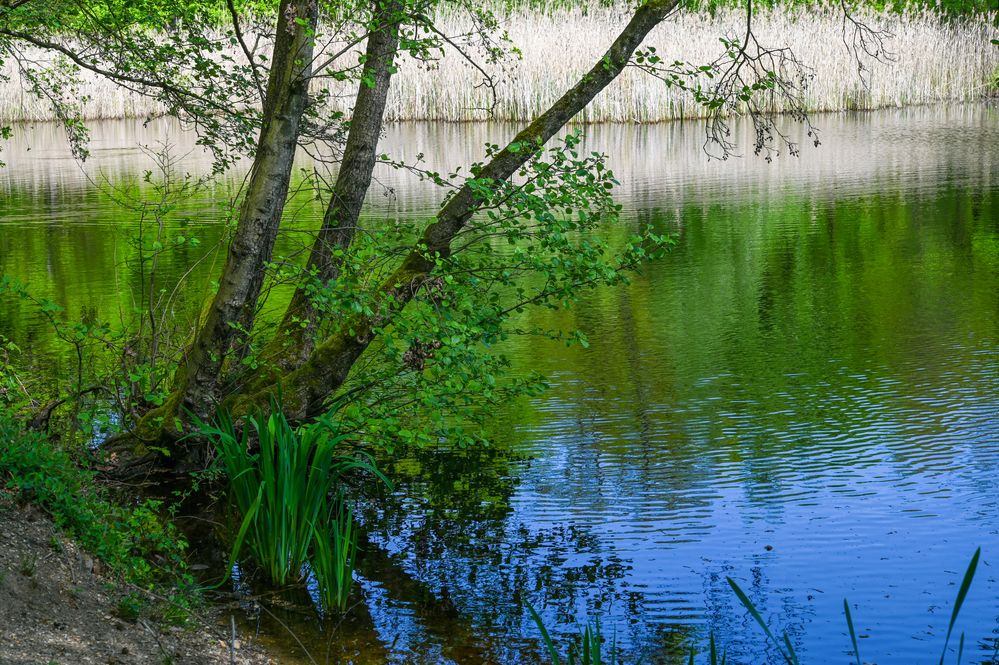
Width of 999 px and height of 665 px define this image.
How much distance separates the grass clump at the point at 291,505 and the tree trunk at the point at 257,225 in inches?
44.3

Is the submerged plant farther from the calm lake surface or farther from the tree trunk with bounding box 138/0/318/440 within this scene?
the tree trunk with bounding box 138/0/318/440

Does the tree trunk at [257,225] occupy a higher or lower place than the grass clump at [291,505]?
higher

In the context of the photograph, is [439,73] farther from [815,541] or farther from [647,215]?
[815,541]

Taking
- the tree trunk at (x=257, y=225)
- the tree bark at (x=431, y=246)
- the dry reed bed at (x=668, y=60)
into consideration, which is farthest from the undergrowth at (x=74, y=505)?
the dry reed bed at (x=668, y=60)

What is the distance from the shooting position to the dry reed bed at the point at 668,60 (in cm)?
2561

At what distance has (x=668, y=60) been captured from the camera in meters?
24.8

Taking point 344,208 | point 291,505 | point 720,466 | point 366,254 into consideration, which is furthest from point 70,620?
point 720,466

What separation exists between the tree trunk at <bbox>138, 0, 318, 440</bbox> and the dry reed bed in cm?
1947

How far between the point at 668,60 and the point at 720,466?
1990 centimetres

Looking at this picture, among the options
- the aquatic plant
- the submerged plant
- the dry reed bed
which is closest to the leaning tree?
the submerged plant

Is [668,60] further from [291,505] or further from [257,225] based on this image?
[291,505]

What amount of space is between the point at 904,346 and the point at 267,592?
542cm

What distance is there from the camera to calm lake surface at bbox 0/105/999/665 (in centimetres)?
446

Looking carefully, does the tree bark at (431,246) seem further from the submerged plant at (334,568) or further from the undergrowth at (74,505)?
the submerged plant at (334,568)
